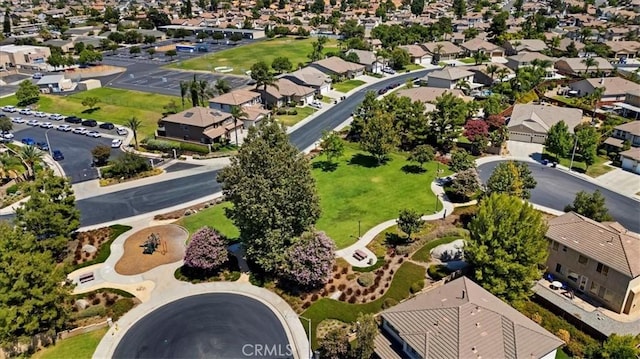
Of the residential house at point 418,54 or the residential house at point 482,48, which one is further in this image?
the residential house at point 482,48

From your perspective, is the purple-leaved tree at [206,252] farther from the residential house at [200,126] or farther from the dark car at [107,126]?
the dark car at [107,126]

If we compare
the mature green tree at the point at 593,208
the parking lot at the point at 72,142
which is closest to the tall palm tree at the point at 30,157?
the parking lot at the point at 72,142

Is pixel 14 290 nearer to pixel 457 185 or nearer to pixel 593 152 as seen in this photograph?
pixel 457 185

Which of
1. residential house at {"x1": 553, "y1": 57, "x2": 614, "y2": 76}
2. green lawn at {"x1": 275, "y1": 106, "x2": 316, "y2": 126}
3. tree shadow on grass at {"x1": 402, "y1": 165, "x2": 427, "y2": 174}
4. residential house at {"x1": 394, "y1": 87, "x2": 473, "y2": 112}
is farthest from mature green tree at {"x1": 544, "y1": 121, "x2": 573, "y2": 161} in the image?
residential house at {"x1": 553, "y1": 57, "x2": 614, "y2": 76}

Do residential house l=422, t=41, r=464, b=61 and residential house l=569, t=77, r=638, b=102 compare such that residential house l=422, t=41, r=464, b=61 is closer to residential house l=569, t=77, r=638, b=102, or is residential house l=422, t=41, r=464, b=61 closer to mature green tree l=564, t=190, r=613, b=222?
residential house l=569, t=77, r=638, b=102

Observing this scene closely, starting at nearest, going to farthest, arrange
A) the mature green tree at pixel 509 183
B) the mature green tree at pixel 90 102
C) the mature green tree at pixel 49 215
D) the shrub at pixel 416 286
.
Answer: the shrub at pixel 416 286
the mature green tree at pixel 49 215
the mature green tree at pixel 509 183
the mature green tree at pixel 90 102

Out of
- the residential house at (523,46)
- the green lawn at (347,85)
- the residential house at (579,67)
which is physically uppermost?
the residential house at (523,46)

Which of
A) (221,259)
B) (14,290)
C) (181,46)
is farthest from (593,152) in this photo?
(181,46)
